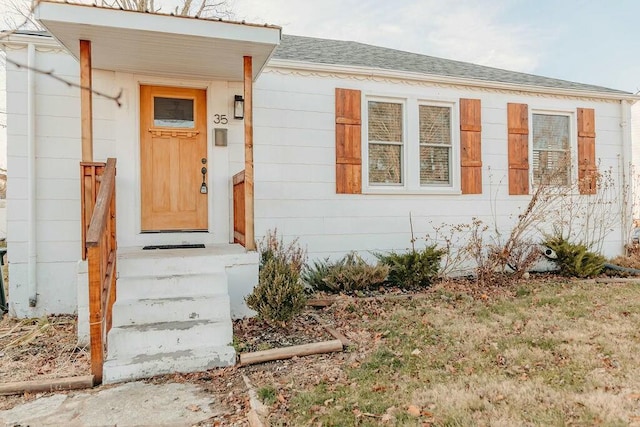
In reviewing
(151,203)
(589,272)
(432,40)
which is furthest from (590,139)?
(432,40)

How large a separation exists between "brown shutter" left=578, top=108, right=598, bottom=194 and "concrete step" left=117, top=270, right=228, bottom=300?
6.25 metres

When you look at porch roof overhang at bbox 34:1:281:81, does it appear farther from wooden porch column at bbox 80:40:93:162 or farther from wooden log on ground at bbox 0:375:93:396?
wooden log on ground at bbox 0:375:93:396

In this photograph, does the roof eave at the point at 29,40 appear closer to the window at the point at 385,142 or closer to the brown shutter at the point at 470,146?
the window at the point at 385,142

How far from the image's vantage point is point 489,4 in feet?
38.0

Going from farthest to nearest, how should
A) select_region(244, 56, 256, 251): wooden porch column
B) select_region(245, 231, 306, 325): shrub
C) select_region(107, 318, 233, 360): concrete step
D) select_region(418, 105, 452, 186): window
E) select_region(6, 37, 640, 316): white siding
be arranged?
select_region(418, 105, 452, 186): window, select_region(6, 37, 640, 316): white siding, select_region(244, 56, 256, 251): wooden porch column, select_region(245, 231, 306, 325): shrub, select_region(107, 318, 233, 360): concrete step

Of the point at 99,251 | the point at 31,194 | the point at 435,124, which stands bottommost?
the point at 99,251

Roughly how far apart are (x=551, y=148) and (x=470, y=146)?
5.38 feet

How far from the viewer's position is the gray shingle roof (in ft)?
20.4

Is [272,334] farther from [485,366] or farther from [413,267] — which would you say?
[413,267]

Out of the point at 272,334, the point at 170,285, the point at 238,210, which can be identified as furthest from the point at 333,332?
the point at 238,210

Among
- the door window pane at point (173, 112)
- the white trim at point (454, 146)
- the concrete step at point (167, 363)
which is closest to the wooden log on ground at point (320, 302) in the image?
the concrete step at point (167, 363)

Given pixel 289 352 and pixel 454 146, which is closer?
pixel 289 352

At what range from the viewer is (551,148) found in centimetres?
708

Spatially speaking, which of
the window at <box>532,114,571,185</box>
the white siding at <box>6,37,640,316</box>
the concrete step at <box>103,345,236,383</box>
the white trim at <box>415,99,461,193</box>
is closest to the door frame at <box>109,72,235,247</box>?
the white siding at <box>6,37,640,316</box>
